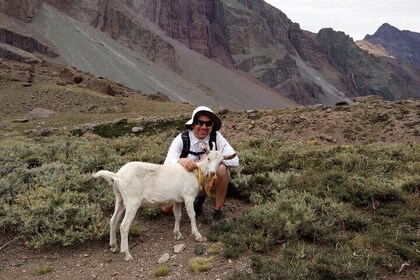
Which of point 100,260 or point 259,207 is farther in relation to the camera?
point 259,207

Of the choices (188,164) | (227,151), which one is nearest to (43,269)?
(188,164)

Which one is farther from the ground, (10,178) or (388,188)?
(388,188)

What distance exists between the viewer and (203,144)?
7957 mm

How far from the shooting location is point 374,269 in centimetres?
586

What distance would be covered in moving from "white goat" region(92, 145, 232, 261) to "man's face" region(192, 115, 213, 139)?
690 millimetres

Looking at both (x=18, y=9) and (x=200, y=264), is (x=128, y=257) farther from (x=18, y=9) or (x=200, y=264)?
(x=18, y=9)

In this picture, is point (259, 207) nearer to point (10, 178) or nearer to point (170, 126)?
point (10, 178)

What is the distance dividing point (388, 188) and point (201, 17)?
169001 mm

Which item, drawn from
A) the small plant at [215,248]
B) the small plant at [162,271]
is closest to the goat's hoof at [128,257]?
the small plant at [162,271]

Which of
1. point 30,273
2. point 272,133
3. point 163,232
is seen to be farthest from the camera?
point 272,133

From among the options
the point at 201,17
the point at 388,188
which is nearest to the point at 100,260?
the point at 388,188

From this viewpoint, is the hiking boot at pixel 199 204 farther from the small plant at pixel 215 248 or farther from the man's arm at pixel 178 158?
the small plant at pixel 215 248

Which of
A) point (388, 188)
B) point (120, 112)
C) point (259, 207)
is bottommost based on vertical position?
point (120, 112)

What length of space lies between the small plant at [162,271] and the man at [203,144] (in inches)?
68.0
